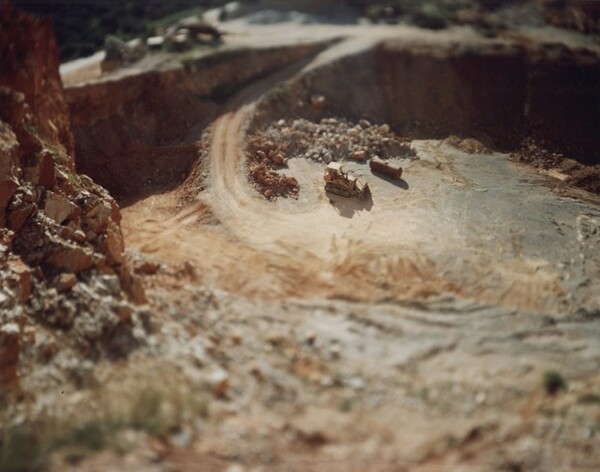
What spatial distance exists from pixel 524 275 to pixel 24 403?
1246cm

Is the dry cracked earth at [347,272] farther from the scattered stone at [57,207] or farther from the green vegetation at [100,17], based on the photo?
the green vegetation at [100,17]

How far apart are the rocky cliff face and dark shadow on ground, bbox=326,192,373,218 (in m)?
6.94

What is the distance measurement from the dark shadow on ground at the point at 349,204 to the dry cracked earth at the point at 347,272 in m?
0.07

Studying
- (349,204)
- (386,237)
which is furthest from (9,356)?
(349,204)

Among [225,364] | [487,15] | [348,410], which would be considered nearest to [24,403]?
[225,364]

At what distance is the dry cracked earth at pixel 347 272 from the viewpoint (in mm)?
8914

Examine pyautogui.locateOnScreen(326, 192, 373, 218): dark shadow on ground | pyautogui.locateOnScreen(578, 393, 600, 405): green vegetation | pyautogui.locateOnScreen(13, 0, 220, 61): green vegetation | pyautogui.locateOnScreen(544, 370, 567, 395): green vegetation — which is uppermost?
pyautogui.locateOnScreen(13, 0, 220, 61): green vegetation

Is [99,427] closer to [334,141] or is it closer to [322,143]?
[322,143]

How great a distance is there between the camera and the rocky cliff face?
10078 mm

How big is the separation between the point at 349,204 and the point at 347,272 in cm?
369

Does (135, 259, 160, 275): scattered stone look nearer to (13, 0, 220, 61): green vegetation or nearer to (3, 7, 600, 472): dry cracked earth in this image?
(3, 7, 600, 472): dry cracked earth

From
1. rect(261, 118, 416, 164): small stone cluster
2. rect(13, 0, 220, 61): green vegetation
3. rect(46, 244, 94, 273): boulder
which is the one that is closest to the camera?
rect(46, 244, 94, 273): boulder

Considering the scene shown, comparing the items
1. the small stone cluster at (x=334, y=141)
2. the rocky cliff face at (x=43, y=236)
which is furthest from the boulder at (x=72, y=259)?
the small stone cluster at (x=334, y=141)

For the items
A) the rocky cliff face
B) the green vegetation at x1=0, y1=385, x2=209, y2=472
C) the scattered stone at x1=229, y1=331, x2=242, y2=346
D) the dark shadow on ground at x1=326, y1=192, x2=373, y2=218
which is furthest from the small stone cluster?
the green vegetation at x1=0, y1=385, x2=209, y2=472
